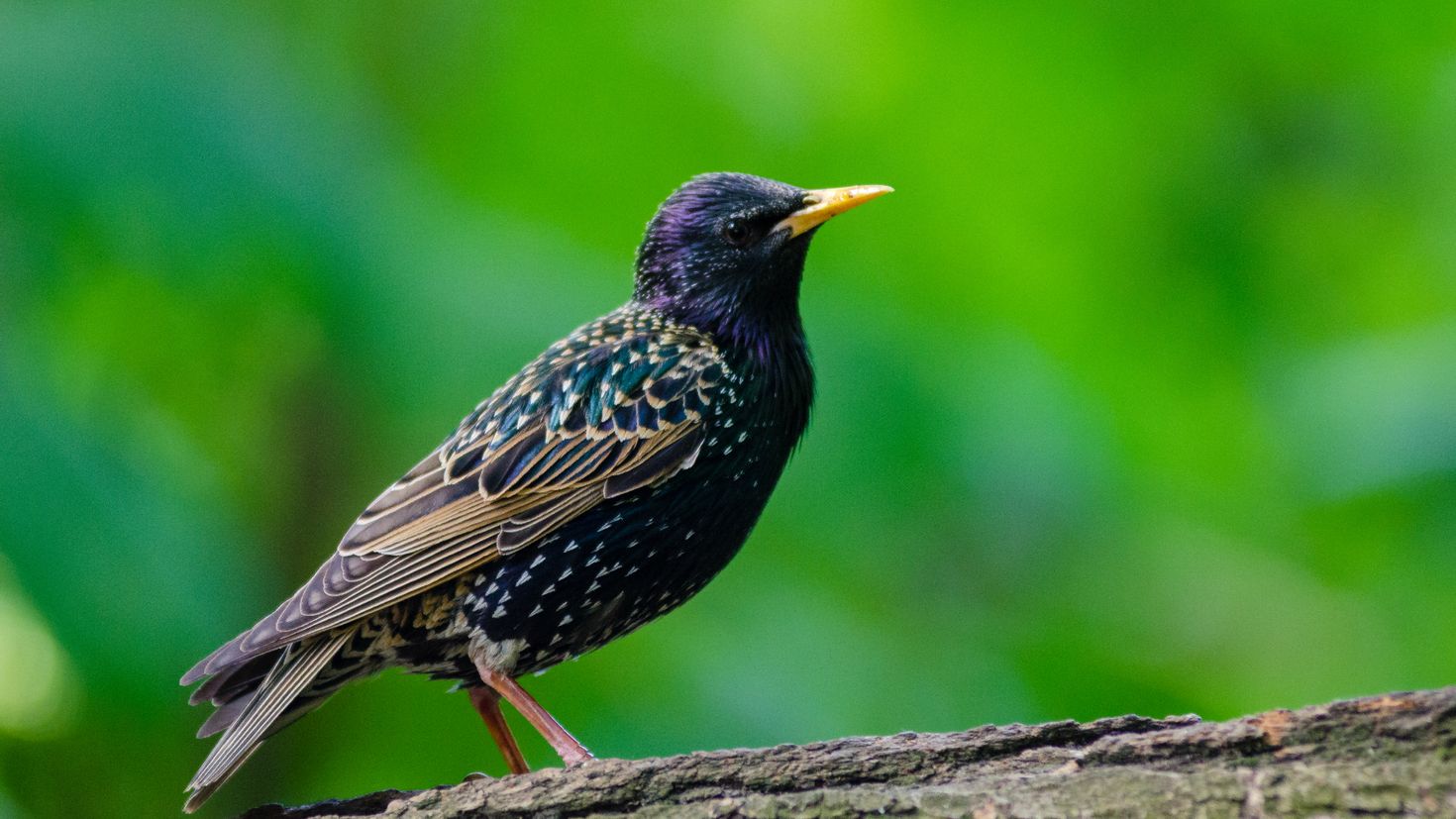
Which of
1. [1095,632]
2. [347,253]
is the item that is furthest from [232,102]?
[1095,632]

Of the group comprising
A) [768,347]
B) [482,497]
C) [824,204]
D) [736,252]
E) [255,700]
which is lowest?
[255,700]

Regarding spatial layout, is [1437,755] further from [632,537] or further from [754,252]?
[754,252]

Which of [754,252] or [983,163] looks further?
[983,163]

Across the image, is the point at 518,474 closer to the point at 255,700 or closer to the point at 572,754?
the point at 572,754

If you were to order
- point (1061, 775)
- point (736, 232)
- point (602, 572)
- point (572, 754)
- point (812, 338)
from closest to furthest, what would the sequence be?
point (1061, 775) < point (572, 754) < point (602, 572) < point (736, 232) < point (812, 338)

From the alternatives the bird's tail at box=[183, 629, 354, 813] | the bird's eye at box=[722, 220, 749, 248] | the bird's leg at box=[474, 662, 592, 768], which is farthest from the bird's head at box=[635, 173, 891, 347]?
the bird's tail at box=[183, 629, 354, 813]

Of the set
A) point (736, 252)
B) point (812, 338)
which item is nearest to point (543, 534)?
point (736, 252)

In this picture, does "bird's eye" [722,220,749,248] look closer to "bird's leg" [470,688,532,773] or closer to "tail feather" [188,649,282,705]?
"bird's leg" [470,688,532,773]
